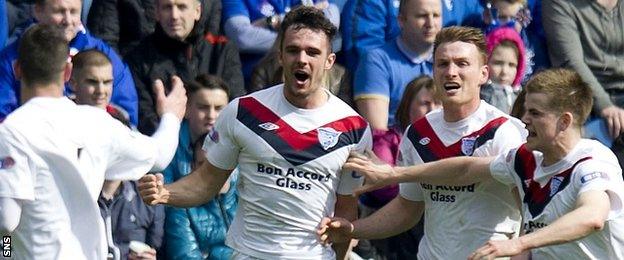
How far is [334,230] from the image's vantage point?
10328mm

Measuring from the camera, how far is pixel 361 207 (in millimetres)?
12523

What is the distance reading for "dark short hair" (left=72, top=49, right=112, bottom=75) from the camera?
12062 mm

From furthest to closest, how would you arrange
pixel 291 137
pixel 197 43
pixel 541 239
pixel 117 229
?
pixel 197 43 < pixel 117 229 < pixel 291 137 < pixel 541 239

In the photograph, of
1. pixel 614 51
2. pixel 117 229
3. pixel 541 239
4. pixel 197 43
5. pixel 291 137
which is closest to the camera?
pixel 541 239

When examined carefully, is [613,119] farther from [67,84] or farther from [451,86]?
[67,84]

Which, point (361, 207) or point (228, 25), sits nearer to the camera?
point (361, 207)

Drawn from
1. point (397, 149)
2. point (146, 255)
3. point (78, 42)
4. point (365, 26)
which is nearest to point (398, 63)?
point (365, 26)

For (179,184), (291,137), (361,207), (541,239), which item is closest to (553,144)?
(541,239)

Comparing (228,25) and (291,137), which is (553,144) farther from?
(228,25)

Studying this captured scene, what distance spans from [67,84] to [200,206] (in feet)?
4.12

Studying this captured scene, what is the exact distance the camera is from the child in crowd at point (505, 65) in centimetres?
1330

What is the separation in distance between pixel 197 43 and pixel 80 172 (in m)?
3.95

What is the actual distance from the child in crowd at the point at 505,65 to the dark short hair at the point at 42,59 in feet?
15.4

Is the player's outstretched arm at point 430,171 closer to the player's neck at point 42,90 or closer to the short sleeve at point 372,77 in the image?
the player's neck at point 42,90
